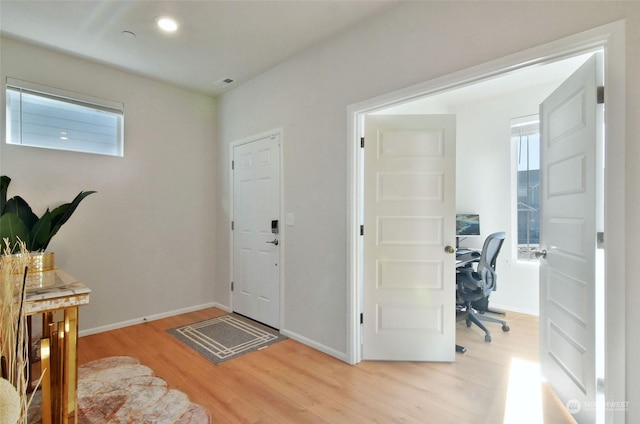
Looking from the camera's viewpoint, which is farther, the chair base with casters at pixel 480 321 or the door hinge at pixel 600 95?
the chair base with casters at pixel 480 321

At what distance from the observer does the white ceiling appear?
222cm

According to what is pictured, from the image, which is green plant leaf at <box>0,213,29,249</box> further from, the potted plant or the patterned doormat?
the patterned doormat

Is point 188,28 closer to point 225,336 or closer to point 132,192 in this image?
point 132,192

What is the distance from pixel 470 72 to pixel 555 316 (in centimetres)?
169

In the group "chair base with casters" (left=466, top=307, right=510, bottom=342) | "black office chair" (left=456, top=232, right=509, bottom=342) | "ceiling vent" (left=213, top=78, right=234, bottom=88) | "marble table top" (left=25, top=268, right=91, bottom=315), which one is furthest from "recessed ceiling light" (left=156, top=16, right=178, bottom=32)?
"chair base with casters" (left=466, top=307, right=510, bottom=342)

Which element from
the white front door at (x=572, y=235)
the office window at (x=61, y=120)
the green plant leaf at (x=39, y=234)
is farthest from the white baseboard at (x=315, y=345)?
the office window at (x=61, y=120)

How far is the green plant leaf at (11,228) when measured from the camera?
5.34ft

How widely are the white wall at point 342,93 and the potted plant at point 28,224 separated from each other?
70.6 inches

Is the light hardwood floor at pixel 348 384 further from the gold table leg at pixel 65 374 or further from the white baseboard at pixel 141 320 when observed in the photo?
the gold table leg at pixel 65 374

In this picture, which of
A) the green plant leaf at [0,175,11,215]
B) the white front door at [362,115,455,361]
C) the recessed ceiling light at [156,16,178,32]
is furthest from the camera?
the white front door at [362,115,455,361]

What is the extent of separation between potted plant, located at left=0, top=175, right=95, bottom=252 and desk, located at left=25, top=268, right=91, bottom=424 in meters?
0.38

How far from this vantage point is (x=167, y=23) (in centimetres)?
241

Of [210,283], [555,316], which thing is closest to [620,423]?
[555,316]

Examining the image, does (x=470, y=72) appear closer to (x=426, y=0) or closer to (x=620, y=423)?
(x=426, y=0)
